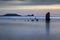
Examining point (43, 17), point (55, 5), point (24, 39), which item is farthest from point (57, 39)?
point (43, 17)

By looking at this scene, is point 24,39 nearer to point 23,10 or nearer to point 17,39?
point 17,39

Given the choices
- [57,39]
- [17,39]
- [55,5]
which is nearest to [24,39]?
[17,39]

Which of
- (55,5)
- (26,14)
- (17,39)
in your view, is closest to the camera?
(17,39)

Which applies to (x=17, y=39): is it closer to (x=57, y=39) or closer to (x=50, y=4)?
(x=57, y=39)

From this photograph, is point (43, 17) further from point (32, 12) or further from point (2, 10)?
point (2, 10)

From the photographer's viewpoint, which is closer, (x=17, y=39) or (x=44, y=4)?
(x=17, y=39)

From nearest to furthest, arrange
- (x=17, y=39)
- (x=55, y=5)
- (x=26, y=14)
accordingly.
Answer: (x=17, y=39) → (x=55, y=5) → (x=26, y=14)

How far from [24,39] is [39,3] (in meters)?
2.86

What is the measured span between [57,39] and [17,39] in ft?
1.97

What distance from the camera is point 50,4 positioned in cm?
541

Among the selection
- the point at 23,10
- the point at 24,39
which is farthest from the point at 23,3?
the point at 24,39

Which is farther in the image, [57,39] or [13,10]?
[13,10]

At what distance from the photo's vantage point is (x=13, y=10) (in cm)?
586

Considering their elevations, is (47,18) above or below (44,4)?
below
